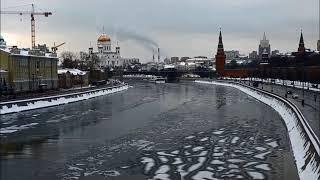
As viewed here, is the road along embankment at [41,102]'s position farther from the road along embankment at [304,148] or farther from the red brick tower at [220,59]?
the red brick tower at [220,59]

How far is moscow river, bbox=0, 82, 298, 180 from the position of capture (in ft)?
64.1

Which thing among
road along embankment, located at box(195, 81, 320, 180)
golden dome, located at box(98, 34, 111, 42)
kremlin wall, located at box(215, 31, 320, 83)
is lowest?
road along embankment, located at box(195, 81, 320, 180)

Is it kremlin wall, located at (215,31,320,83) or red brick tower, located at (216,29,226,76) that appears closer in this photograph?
kremlin wall, located at (215,31,320,83)

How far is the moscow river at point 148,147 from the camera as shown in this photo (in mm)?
19531

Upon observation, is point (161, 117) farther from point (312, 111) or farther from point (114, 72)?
point (114, 72)

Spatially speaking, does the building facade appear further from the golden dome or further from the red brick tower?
the golden dome

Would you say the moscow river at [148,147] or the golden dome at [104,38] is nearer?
the moscow river at [148,147]

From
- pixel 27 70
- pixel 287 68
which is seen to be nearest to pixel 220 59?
pixel 287 68

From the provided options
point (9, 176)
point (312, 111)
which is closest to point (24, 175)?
point (9, 176)

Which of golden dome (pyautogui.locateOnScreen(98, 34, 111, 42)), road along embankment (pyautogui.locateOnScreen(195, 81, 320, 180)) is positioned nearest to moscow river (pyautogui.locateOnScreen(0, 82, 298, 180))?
road along embankment (pyautogui.locateOnScreen(195, 81, 320, 180))

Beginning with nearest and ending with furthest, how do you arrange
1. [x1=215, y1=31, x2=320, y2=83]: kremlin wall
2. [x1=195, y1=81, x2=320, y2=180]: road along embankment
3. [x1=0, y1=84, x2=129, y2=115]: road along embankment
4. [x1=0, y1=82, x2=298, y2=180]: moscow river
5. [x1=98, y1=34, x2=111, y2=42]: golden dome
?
[x1=195, y1=81, x2=320, y2=180]: road along embankment, [x1=0, y1=82, x2=298, y2=180]: moscow river, [x1=0, y1=84, x2=129, y2=115]: road along embankment, [x1=215, y1=31, x2=320, y2=83]: kremlin wall, [x1=98, y1=34, x2=111, y2=42]: golden dome

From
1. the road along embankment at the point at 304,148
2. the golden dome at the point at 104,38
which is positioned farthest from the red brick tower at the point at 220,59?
the road along embankment at the point at 304,148

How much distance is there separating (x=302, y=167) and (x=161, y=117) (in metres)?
23.2

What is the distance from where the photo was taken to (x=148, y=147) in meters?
25.4
